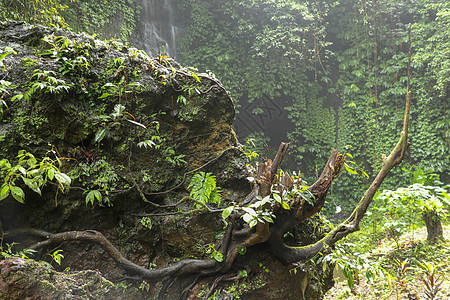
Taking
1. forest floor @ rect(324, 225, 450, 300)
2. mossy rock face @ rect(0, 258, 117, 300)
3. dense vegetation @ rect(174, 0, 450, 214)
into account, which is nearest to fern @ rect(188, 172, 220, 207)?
mossy rock face @ rect(0, 258, 117, 300)

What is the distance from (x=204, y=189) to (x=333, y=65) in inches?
312

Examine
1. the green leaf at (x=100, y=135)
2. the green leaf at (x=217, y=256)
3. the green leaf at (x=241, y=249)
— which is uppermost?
the green leaf at (x=100, y=135)

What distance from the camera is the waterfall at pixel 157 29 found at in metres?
7.82

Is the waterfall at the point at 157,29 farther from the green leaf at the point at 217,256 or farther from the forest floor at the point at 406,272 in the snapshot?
the forest floor at the point at 406,272

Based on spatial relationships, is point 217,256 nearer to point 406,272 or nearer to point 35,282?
point 35,282

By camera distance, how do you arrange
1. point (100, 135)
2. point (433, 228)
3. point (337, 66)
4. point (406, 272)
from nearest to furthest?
point (100, 135) < point (406, 272) < point (433, 228) < point (337, 66)

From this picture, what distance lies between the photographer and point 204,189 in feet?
8.49

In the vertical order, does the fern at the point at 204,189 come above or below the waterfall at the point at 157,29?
below

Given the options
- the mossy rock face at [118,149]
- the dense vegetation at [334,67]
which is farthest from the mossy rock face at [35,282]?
the dense vegetation at [334,67]

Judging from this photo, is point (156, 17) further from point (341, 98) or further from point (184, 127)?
point (184, 127)

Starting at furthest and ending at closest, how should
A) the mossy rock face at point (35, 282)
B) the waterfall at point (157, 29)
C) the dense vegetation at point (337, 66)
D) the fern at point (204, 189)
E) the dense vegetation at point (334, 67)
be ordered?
the waterfall at point (157, 29), the dense vegetation at point (334, 67), the dense vegetation at point (337, 66), the fern at point (204, 189), the mossy rock face at point (35, 282)

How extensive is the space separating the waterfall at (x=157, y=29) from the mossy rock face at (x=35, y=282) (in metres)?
6.89

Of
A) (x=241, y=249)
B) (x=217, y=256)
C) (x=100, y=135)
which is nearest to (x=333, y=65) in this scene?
(x=241, y=249)

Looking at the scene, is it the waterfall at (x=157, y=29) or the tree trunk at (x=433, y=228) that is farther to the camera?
the waterfall at (x=157, y=29)
